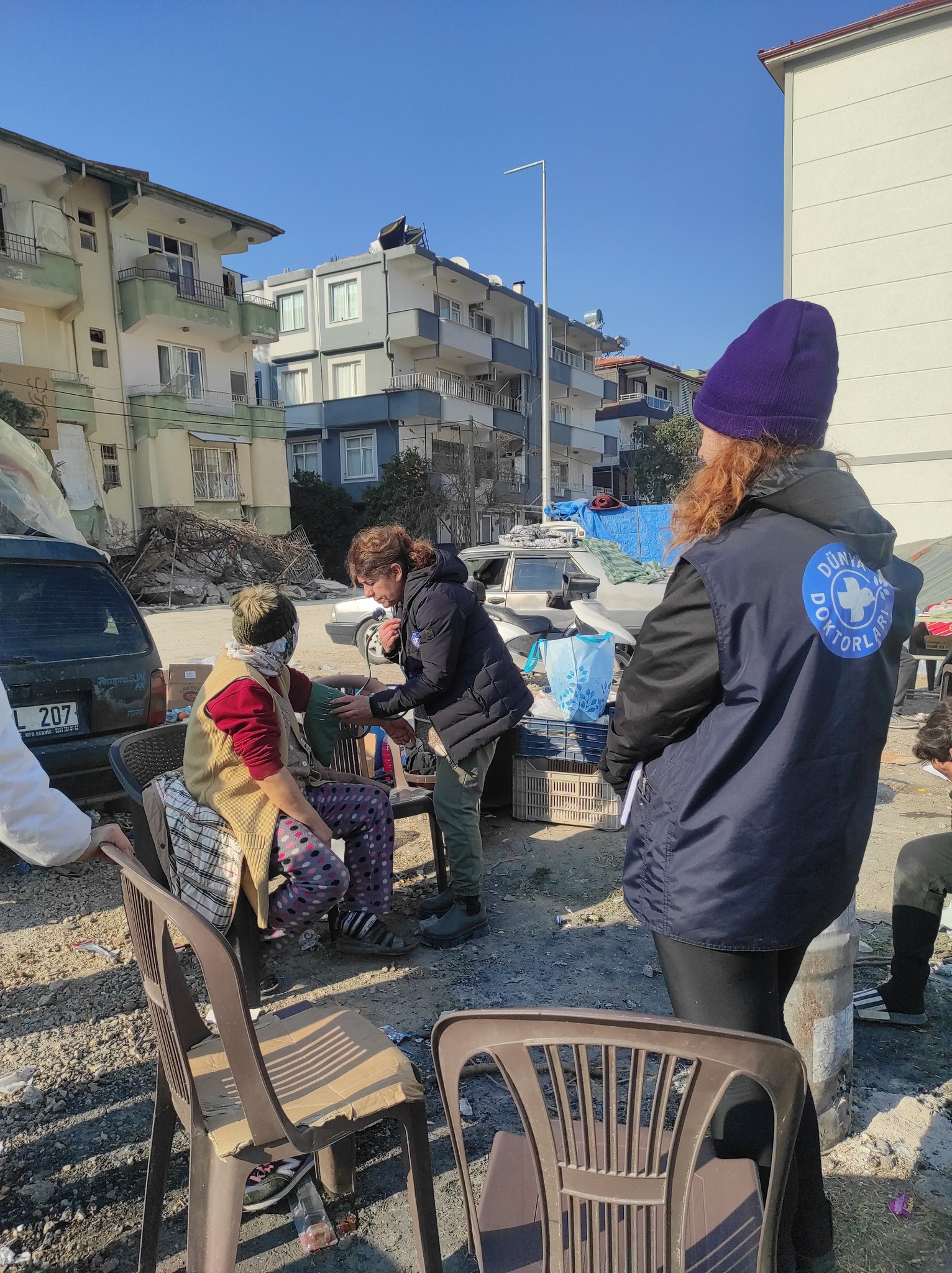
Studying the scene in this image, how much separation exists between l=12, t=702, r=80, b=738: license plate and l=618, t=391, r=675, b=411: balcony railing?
46199 millimetres

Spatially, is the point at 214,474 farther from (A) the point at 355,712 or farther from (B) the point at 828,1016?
(B) the point at 828,1016

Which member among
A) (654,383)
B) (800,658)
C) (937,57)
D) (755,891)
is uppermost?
(654,383)

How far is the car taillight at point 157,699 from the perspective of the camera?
467cm

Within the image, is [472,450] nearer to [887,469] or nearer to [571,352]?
[571,352]

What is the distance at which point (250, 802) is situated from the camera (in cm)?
287

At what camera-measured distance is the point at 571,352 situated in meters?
42.5

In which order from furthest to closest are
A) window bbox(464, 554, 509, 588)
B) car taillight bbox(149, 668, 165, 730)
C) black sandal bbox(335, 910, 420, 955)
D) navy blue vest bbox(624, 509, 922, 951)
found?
window bbox(464, 554, 509, 588) → car taillight bbox(149, 668, 165, 730) → black sandal bbox(335, 910, 420, 955) → navy blue vest bbox(624, 509, 922, 951)

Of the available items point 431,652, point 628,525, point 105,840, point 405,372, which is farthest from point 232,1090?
point 405,372

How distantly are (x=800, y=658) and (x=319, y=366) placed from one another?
3499 cm

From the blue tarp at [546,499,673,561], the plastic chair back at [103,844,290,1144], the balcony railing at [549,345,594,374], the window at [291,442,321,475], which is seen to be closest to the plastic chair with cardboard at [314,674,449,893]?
the plastic chair back at [103,844,290,1144]

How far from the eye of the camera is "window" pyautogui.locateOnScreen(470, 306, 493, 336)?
36.5 metres

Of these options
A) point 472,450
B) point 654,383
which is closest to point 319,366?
point 472,450

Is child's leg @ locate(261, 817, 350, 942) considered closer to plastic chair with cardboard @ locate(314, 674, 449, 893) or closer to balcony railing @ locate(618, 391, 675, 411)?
plastic chair with cardboard @ locate(314, 674, 449, 893)

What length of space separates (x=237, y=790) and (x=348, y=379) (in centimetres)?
3281
